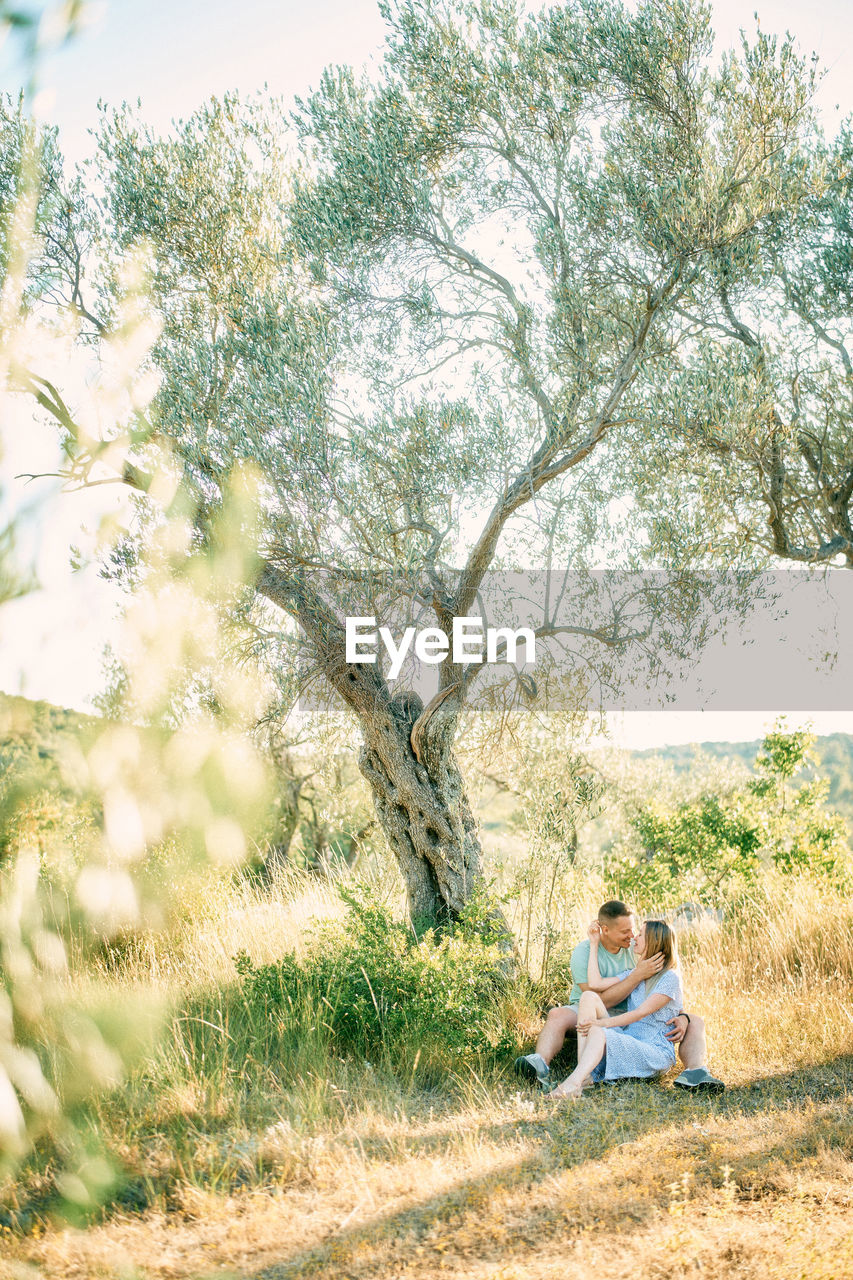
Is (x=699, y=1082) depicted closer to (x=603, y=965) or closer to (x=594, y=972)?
(x=594, y=972)

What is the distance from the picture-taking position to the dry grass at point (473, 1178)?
3.35m

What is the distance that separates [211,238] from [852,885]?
31.6 ft

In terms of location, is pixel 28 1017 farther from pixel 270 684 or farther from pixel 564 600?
pixel 564 600

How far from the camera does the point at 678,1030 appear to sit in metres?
6.04

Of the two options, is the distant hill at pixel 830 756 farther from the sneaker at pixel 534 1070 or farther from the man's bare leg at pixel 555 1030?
the sneaker at pixel 534 1070

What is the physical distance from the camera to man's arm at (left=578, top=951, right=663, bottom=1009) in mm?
6215

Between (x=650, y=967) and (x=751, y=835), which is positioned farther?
(x=751, y=835)

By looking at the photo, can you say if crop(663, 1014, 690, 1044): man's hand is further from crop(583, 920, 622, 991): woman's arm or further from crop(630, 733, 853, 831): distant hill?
crop(630, 733, 853, 831): distant hill

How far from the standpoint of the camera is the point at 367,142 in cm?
719

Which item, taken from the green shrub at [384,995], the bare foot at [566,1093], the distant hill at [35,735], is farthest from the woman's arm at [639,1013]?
the distant hill at [35,735]

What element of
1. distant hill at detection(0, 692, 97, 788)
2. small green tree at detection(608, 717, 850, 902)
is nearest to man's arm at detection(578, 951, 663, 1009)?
small green tree at detection(608, 717, 850, 902)

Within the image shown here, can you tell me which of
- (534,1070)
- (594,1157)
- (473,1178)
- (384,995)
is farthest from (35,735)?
(534,1070)

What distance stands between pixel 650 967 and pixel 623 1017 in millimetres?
398

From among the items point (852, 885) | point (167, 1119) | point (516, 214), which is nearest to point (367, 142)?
point (516, 214)
